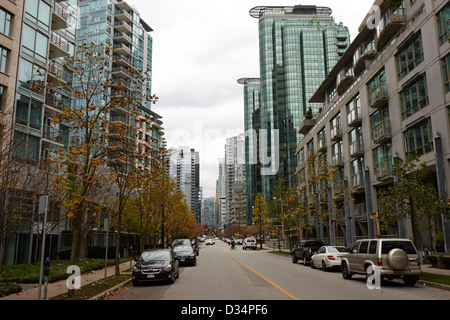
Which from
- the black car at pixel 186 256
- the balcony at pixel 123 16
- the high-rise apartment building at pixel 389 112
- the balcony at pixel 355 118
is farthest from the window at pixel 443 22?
the balcony at pixel 123 16

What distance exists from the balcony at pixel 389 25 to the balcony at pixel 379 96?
16.1 feet

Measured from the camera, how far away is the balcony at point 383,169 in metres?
29.6

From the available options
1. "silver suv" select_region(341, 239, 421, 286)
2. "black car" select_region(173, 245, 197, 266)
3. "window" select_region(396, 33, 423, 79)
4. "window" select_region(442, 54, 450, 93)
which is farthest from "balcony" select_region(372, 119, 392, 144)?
"black car" select_region(173, 245, 197, 266)

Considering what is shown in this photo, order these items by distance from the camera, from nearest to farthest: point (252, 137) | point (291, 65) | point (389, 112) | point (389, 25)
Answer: point (389, 112)
point (389, 25)
point (291, 65)
point (252, 137)

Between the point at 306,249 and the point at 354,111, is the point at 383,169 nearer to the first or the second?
the point at 354,111

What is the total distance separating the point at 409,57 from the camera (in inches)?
1057

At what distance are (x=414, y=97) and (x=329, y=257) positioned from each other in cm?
1324

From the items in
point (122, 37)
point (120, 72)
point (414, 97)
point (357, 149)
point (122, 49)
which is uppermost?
point (122, 37)

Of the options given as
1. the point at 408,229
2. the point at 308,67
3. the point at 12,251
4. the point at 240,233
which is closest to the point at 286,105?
the point at 308,67

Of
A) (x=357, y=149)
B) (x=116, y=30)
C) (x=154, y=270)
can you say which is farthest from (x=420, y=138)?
(x=116, y=30)

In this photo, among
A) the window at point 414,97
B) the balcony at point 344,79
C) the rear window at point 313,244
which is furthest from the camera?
the balcony at point 344,79

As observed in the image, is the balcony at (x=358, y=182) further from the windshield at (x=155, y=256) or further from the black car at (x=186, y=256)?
the windshield at (x=155, y=256)

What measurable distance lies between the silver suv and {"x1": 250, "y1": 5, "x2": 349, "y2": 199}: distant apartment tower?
97.6 meters

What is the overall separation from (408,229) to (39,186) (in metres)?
25.2
